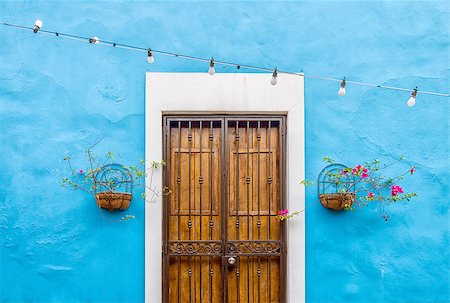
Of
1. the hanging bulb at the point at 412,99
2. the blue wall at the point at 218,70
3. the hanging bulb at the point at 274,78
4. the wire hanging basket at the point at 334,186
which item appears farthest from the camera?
the blue wall at the point at 218,70

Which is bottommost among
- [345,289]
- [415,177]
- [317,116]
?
[345,289]

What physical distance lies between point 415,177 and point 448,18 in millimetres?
1412

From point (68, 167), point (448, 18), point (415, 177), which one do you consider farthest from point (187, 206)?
point (448, 18)

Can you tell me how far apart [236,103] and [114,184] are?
4.06 ft

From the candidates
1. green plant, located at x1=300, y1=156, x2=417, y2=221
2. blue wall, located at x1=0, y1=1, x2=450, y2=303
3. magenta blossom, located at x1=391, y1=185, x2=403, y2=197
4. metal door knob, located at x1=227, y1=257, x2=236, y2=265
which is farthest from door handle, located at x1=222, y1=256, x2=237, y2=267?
magenta blossom, located at x1=391, y1=185, x2=403, y2=197

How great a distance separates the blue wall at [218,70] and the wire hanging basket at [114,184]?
0.12 m

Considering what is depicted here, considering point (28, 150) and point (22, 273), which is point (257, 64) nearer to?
point (28, 150)

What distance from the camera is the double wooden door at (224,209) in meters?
5.84

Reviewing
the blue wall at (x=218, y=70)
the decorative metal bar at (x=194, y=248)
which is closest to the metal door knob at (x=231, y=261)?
the decorative metal bar at (x=194, y=248)

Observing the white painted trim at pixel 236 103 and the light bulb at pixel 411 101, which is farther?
the white painted trim at pixel 236 103

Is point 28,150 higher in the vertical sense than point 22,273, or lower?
higher

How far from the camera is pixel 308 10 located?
593 centimetres

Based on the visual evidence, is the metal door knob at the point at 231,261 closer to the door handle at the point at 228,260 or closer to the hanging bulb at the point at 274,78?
the door handle at the point at 228,260

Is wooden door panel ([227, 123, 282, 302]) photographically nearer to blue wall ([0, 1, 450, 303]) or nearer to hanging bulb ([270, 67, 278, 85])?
blue wall ([0, 1, 450, 303])
